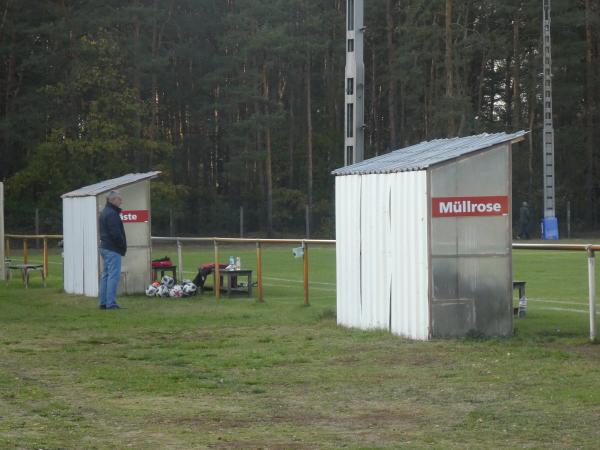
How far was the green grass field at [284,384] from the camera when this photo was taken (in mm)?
8898

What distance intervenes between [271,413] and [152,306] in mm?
11617

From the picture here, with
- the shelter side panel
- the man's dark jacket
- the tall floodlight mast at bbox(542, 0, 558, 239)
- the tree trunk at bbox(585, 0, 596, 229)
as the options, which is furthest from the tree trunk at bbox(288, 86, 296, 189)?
the shelter side panel

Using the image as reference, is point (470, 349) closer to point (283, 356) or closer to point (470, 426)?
point (283, 356)

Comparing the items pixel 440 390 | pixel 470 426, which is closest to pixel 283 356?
pixel 440 390

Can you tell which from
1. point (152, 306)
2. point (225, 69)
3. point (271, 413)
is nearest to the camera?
point (271, 413)

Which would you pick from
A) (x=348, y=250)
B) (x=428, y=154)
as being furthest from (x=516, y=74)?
(x=428, y=154)

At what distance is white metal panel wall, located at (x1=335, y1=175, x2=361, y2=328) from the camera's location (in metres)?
16.5

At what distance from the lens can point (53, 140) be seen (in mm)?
60219

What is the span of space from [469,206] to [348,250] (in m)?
2.56

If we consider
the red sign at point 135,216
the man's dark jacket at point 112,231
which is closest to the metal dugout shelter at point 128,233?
the red sign at point 135,216

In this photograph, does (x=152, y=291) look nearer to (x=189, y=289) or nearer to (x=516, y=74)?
(x=189, y=289)

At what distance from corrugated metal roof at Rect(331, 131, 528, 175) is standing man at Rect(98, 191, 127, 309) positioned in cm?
550

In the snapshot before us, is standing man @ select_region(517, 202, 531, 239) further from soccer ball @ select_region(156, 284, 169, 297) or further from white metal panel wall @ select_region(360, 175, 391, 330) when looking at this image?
white metal panel wall @ select_region(360, 175, 391, 330)

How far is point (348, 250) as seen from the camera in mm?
16844
